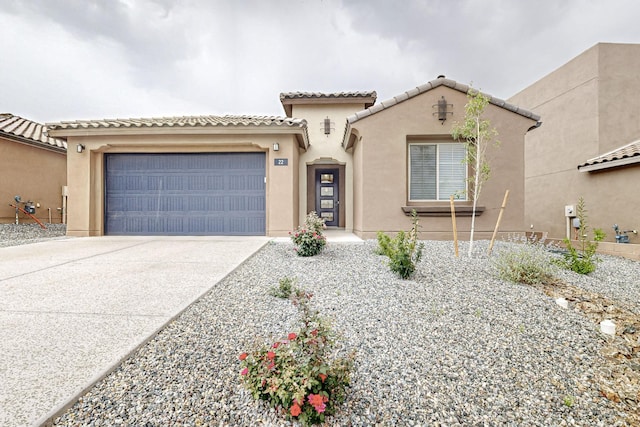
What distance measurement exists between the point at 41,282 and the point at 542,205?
13328 mm

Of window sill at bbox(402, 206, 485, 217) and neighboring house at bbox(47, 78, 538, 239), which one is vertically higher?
neighboring house at bbox(47, 78, 538, 239)

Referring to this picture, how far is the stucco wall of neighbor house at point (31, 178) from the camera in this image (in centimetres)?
882

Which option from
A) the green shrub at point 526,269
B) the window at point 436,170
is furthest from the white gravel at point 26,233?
the green shrub at point 526,269

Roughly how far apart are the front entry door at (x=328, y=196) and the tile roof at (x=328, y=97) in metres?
2.63

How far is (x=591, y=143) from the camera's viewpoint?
8391mm

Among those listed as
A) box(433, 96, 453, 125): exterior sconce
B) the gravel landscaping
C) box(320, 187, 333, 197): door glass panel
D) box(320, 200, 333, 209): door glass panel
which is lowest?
the gravel landscaping

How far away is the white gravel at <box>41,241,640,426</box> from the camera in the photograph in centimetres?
157

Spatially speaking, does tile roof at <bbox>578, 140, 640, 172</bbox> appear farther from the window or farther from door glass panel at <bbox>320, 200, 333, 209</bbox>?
door glass panel at <bbox>320, 200, 333, 209</bbox>

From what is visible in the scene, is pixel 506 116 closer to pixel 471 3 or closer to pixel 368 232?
pixel 471 3

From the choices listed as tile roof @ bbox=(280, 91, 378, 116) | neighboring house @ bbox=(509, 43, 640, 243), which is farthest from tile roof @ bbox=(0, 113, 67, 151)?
neighboring house @ bbox=(509, 43, 640, 243)

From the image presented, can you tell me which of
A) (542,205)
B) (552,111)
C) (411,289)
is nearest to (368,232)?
(411,289)

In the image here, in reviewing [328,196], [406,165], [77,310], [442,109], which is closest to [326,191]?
[328,196]

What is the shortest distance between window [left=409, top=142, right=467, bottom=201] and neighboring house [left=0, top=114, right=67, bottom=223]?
12.6 m

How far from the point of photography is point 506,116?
6938mm
